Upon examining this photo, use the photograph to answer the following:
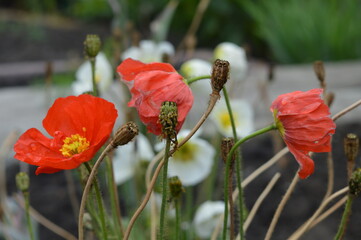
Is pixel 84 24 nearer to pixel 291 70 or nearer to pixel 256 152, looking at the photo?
pixel 291 70

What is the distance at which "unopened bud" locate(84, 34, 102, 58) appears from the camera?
0.81 metres

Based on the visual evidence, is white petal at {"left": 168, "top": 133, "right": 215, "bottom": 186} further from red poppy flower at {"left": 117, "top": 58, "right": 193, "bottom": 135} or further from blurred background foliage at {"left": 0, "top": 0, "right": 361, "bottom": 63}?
blurred background foliage at {"left": 0, "top": 0, "right": 361, "bottom": 63}

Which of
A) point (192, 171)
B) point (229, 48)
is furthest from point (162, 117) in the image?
point (229, 48)

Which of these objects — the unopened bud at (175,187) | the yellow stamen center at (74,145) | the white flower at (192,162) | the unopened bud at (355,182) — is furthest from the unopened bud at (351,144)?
the white flower at (192,162)

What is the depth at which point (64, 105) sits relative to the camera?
0.68 meters

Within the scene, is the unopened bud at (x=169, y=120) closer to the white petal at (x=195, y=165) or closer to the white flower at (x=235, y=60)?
the white petal at (x=195, y=165)

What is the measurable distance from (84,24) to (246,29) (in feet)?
7.40

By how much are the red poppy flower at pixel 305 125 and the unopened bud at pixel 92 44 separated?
282 millimetres

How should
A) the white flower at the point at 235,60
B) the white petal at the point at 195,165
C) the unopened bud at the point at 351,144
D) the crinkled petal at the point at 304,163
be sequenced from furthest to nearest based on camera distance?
the white flower at the point at 235,60
the white petal at the point at 195,165
the unopened bud at the point at 351,144
the crinkled petal at the point at 304,163

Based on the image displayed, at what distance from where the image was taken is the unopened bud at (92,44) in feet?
2.65

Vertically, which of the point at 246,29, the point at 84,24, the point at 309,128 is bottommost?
the point at 309,128

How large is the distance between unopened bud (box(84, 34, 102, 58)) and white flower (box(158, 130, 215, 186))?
0.44 meters

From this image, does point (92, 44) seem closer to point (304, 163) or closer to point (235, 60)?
point (304, 163)

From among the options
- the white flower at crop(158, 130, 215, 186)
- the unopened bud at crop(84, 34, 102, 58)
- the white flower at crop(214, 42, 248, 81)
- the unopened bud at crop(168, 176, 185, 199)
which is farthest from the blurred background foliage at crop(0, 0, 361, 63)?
the unopened bud at crop(168, 176, 185, 199)
